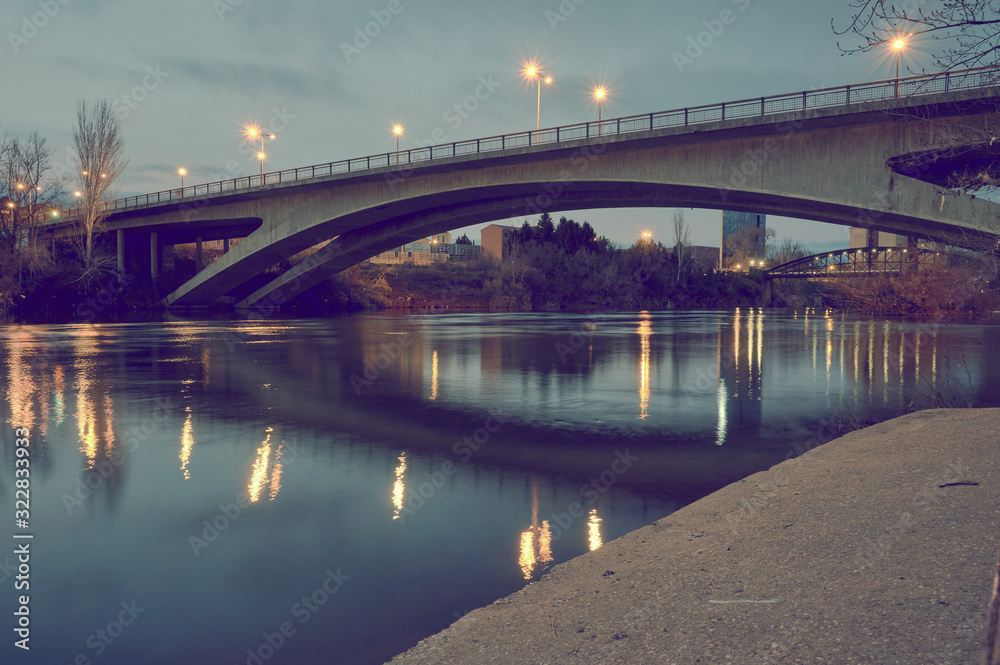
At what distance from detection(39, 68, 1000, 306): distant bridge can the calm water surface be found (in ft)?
19.4

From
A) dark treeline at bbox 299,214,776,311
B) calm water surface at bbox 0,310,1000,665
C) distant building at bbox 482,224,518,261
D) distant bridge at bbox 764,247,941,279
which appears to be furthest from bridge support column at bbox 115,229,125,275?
distant bridge at bbox 764,247,941,279

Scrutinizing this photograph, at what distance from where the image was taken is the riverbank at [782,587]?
3.40 m

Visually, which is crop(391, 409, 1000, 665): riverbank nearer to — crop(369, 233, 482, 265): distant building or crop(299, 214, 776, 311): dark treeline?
crop(299, 214, 776, 311): dark treeline

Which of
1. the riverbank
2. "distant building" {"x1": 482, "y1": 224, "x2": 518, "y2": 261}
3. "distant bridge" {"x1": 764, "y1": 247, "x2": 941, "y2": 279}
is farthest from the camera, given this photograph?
"distant building" {"x1": 482, "y1": 224, "x2": 518, "y2": 261}

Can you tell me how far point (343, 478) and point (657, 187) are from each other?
3246 cm

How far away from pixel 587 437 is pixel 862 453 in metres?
3.70

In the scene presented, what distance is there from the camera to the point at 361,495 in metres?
7.05

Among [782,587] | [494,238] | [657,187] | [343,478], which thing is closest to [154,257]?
[657,187]

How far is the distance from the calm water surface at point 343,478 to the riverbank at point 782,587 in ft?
1.63

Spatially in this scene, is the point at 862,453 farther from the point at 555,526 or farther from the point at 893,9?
the point at 893,9

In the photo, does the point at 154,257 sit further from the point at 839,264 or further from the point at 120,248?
the point at 839,264

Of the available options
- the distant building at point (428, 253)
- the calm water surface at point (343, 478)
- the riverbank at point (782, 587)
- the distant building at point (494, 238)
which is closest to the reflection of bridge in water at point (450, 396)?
the calm water surface at point (343, 478)

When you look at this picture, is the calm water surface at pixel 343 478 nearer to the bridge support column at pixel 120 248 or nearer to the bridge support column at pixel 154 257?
the bridge support column at pixel 120 248

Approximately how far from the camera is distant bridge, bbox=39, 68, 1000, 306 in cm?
2683
